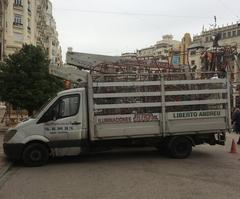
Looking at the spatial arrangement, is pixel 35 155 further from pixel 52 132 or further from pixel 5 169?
pixel 5 169

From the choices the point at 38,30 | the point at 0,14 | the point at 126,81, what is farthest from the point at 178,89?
the point at 38,30

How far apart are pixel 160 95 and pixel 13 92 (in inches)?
469

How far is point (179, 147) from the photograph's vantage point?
1397 cm

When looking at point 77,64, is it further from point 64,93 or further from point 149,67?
point 64,93

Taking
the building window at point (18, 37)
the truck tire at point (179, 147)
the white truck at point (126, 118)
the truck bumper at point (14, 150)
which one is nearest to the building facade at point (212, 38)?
the building window at point (18, 37)

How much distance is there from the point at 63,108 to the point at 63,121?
1.38ft

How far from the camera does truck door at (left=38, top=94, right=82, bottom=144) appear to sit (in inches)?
511

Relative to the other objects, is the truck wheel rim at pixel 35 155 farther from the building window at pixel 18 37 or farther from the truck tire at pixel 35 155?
the building window at pixel 18 37

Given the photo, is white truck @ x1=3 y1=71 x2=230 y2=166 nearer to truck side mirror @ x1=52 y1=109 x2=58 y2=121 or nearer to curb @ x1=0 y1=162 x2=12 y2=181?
truck side mirror @ x1=52 y1=109 x2=58 y2=121

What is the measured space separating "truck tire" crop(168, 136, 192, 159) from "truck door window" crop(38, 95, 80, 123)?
3.12m

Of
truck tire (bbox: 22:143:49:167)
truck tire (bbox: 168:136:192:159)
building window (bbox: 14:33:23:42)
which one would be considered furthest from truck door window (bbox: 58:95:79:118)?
building window (bbox: 14:33:23:42)

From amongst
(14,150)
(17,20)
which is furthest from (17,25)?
(14,150)

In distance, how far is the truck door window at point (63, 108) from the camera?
13094mm

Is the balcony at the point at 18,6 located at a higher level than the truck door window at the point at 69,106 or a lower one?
higher
